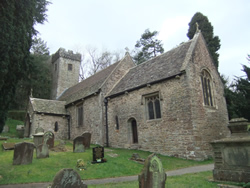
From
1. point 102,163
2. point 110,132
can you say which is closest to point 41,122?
point 110,132

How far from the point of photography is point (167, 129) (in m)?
12.8

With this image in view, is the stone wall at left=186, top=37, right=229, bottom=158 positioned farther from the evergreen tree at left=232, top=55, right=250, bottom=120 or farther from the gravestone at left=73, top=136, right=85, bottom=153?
the gravestone at left=73, top=136, right=85, bottom=153

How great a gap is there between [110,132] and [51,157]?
645 cm

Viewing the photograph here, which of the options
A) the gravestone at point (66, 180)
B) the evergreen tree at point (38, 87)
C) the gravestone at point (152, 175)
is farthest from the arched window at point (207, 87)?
the evergreen tree at point (38, 87)

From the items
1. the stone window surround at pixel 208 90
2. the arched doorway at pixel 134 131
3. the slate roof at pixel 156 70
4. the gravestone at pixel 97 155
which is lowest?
the gravestone at pixel 97 155

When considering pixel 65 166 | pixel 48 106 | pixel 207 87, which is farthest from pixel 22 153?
pixel 48 106

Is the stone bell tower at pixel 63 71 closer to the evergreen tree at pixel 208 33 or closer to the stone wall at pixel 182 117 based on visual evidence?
the stone wall at pixel 182 117

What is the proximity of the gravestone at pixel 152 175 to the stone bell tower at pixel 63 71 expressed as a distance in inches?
1088

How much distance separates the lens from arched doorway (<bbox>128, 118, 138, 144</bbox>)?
15.3m

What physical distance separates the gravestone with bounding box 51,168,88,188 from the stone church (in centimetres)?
863

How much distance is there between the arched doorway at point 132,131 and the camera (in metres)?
15.3

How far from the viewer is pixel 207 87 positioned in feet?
46.6

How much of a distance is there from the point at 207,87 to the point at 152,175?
36.8ft

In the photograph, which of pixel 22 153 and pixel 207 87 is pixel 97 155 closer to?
pixel 22 153
